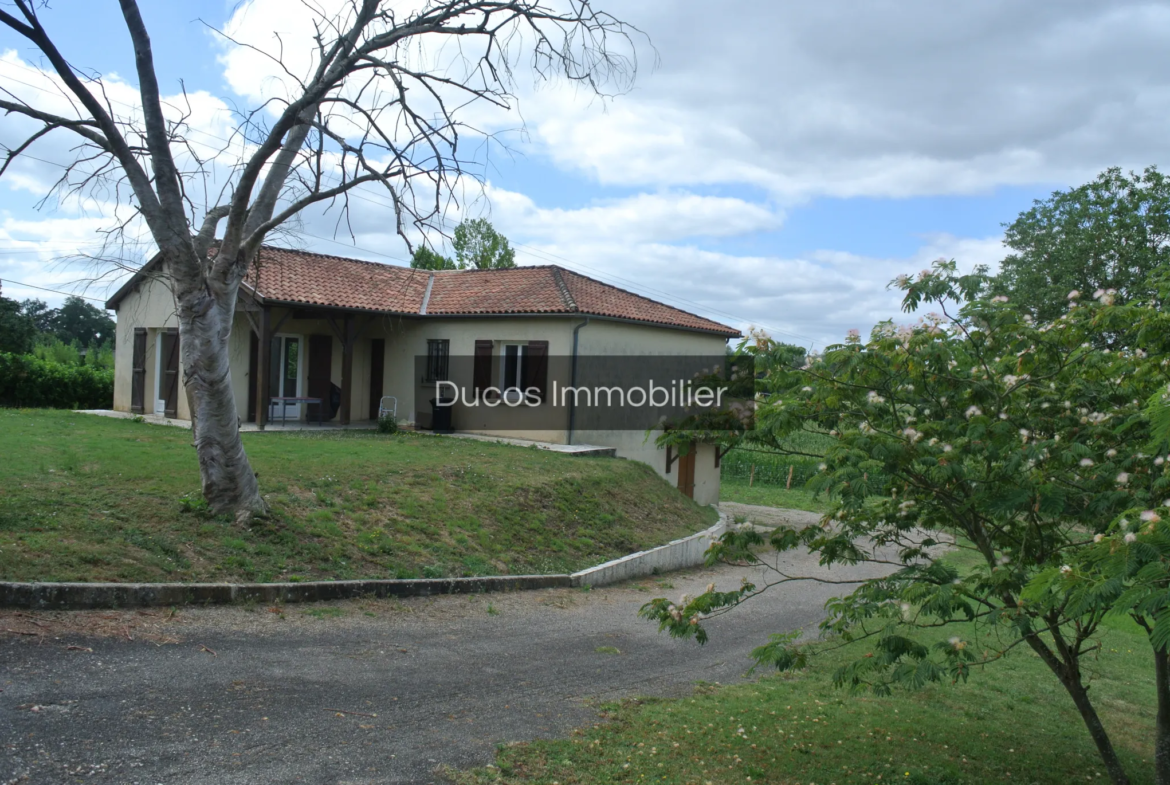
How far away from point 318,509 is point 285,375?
11.2m

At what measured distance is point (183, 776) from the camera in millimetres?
4484

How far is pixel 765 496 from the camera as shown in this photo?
1302 inches

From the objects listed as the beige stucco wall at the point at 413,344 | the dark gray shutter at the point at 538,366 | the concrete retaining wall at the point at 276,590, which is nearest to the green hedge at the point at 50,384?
the beige stucco wall at the point at 413,344

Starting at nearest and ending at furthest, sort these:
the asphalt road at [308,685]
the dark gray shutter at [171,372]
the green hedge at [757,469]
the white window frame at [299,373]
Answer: the asphalt road at [308,685]
the dark gray shutter at [171,372]
the white window frame at [299,373]
the green hedge at [757,469]

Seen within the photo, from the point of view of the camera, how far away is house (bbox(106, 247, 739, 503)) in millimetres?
20422

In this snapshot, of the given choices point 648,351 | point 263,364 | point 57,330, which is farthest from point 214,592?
point 57,330

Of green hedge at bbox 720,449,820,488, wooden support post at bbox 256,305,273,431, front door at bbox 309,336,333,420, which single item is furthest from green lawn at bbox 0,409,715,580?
green hedge at bbox 720,449,820,488

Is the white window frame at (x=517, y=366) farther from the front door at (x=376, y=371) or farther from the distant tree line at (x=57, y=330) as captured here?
the distant tree line at (x=57, y=330)

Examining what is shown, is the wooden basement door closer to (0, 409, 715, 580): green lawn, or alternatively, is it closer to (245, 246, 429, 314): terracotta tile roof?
(0, 409, 715, 580): green lawn

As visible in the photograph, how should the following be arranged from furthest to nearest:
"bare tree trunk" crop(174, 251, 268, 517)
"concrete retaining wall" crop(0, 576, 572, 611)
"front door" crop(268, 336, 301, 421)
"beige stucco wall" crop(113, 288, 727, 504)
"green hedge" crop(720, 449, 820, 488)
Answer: "green hedge" crop(720, 449, 820, 488), "front door" crop(268, 336, 301, 421), "beige stucco wall" crop(113, 288, 727, 504), "bare tree trunk" crop(174, 251, 268, 517), "concrete retaining wall" crop(0, 576, 572, 611)

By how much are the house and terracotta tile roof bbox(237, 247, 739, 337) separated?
64mm

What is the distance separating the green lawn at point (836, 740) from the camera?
5535 millimetres

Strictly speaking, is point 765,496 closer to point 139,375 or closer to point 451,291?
point 451,291

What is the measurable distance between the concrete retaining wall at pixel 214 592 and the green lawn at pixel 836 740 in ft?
13.0
